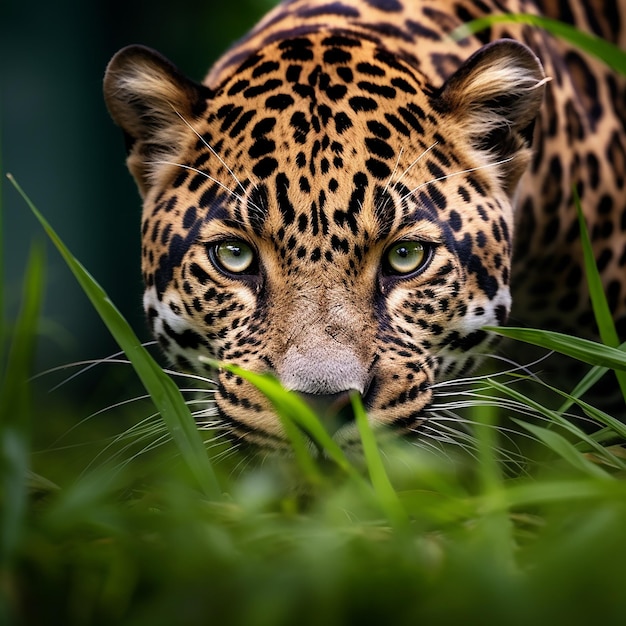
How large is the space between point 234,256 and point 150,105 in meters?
0.66

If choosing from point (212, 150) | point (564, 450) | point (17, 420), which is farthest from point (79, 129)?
point (564, 450)

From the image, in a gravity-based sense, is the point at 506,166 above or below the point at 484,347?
above

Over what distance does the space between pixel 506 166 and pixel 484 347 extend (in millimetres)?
605

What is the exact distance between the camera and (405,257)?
2.71 metres

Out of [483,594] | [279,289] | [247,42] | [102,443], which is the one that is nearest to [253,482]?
[483,594]

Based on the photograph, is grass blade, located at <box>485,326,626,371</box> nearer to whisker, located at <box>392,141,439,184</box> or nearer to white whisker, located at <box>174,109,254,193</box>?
whisker, located at <box>392,141,439,184</box>

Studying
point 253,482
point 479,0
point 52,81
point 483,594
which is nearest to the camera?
point 483,594

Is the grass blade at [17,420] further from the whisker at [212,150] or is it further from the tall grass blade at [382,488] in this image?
the whisker at [212,150]

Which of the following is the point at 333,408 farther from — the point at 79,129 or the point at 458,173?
the point at 79,129

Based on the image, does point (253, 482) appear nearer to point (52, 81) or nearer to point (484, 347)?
point (484, 347)

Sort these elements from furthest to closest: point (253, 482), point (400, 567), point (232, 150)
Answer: point (232, 150), point (253, 482), point (400, 567)

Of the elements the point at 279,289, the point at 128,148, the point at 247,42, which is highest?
the point at 247,42

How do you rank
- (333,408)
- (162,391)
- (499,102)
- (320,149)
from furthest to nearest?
(499,102), (320,149), (333,408), (162,391)

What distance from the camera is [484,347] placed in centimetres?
295
